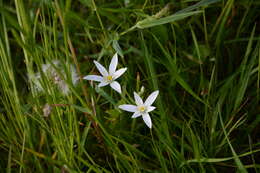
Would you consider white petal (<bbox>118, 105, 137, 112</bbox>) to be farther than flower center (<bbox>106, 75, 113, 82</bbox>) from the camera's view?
No

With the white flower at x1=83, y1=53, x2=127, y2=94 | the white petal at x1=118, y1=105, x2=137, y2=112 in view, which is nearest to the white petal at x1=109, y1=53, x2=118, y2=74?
the white flower at x1=83, y1=53, x2=127, y2=94

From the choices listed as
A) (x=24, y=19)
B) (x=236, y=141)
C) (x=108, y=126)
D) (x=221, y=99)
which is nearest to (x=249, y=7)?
(x=221, y=99)

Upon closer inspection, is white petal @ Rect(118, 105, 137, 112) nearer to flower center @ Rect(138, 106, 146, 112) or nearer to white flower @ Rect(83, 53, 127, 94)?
flower center @ Rect(138, 106, 146, 112)

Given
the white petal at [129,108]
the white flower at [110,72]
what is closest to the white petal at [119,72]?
the white flower at [110,72]

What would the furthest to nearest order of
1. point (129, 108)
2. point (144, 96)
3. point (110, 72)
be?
point (144, 96)
point (110, 72)
point (129, 108)

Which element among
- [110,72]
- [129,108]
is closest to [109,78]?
[110,72]

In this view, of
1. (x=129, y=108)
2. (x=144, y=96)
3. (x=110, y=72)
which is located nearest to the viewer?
(x=129, y=108)

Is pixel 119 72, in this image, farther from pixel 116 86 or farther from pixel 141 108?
pixel 141 108

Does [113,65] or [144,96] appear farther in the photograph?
[144,96]
